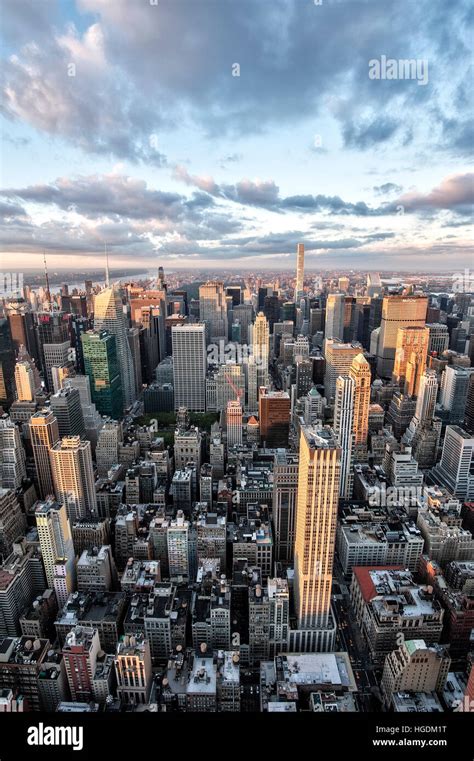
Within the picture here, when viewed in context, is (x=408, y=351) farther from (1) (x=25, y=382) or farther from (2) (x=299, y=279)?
(1) (x=25, y=382)

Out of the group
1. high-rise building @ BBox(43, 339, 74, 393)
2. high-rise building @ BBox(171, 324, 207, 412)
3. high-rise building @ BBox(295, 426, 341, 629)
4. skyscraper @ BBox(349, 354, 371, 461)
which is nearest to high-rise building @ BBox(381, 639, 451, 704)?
high-rise building @ BBox(295, 426, 341, 629)

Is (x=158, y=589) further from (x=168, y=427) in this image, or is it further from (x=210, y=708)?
(x=168, y=427)

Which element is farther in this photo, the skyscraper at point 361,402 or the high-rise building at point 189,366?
the high-rise building at point 189,366

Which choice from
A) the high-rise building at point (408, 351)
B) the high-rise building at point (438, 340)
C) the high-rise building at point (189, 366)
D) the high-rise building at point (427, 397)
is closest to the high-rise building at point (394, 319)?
the high-rise building at point (438, 340)

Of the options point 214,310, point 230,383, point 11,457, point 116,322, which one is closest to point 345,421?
point 230,383

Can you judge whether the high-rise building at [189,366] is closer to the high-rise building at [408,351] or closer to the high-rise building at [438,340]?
the high-rise building at [408,351]

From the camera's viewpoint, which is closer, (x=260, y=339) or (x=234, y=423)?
(x=234, y=423)

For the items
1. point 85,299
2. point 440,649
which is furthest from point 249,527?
point 85,299
